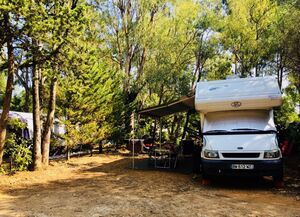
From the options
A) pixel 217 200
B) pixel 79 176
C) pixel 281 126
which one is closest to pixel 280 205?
pixel 217 200

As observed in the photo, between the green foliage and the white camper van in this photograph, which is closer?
the white camper van

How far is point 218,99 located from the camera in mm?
8625

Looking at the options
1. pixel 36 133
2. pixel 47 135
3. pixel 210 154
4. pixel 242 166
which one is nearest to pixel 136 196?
pixel 210 154

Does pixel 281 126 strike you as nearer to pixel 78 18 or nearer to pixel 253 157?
pixel 253 157

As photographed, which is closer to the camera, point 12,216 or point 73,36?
point 12,216

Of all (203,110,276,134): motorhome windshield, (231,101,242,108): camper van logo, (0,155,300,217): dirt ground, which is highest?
(231,101,242,108): camper van logo

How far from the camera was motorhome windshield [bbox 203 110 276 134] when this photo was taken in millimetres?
8227

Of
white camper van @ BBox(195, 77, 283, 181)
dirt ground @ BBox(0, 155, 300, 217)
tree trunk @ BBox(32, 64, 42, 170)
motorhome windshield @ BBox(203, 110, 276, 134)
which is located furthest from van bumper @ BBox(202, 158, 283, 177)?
tree trunk @ BBox(32, 64, 42, 170)

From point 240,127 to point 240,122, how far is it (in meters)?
0.23

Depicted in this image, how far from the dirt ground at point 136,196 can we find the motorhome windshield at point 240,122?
1.46m

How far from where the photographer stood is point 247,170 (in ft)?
24.5

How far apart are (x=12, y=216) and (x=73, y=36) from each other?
4930 mm

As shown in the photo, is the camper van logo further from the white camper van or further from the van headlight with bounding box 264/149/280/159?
the van headlight with bounding box 264/149/280/159

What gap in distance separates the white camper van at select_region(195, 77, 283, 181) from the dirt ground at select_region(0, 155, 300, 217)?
635mm
